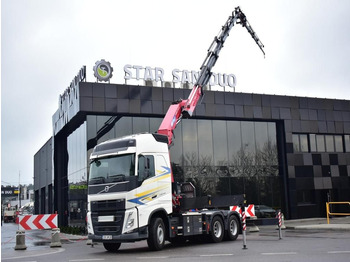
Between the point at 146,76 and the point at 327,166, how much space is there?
16.3 meters

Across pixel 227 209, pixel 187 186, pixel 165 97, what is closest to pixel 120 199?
pixel 187 186

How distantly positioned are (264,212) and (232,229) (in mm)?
14178

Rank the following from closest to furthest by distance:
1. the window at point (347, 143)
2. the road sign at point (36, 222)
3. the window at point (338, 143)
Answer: the road sign at point (36, 222) → the window at point (338, 143) → the window at point (347, 143)

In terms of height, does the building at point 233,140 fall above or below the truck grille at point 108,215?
above

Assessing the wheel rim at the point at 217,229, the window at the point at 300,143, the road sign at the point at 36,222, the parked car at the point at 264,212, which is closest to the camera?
the wheel rim at the point at 217,229

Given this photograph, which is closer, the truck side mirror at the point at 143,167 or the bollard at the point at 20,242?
the truck side mirror at the point at 143,167

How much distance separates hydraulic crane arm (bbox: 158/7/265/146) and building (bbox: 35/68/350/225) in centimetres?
776

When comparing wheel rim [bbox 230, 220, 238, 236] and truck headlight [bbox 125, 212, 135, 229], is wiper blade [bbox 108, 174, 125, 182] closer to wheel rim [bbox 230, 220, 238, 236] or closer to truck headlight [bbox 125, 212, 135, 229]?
truck headlight [bbox 125, 212, 135, 229]

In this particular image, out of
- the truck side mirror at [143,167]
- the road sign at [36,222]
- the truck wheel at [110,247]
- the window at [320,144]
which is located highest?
the window at [320,144]

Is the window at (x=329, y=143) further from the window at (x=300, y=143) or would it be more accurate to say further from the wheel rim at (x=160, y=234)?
the wheel rim at (x=160, y=234)

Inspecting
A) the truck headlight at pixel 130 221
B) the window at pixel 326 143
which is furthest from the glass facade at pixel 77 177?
the window at pixel 326 143

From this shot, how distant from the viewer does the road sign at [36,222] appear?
58.2 feet

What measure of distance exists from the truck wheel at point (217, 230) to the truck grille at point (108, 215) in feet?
13.9

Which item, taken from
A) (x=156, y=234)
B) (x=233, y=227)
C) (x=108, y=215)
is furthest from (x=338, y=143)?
(x=108, y=215)
